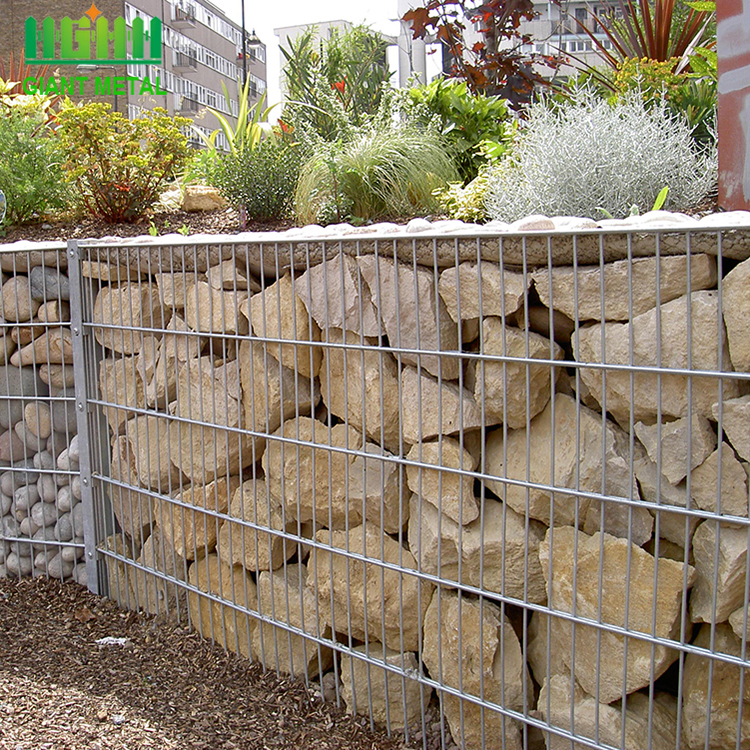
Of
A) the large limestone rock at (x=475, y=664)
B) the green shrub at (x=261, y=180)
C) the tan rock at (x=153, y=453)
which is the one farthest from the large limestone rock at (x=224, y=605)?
the green shrub at (x=261, y=180)

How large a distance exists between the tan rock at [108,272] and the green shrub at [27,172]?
301 centimetres

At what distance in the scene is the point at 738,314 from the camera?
185 cm

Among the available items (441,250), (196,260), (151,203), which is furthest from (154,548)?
(151,203)

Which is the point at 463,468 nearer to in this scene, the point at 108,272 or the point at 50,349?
the point at 108,272

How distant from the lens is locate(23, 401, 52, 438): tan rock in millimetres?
3781

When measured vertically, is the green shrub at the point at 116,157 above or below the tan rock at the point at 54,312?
above

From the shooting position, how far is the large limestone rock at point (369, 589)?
258 centimetres

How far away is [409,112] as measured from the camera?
583cm

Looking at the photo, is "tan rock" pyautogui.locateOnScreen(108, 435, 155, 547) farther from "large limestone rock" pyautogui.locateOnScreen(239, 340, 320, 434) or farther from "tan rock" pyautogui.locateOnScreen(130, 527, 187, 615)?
Result: "large limestone rock" pyautogui.locateOnScreen(239, 340, 320, 434)

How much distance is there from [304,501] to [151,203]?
425cm

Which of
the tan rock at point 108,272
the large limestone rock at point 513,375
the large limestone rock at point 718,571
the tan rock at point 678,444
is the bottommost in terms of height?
the large limestone rock at point 718,571

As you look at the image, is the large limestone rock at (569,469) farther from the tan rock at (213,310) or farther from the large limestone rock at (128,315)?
the large limestone rock at (128,315)

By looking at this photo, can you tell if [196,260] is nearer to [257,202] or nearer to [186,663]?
Result: [186,663]

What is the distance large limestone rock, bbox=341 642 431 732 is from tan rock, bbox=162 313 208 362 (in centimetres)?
127
